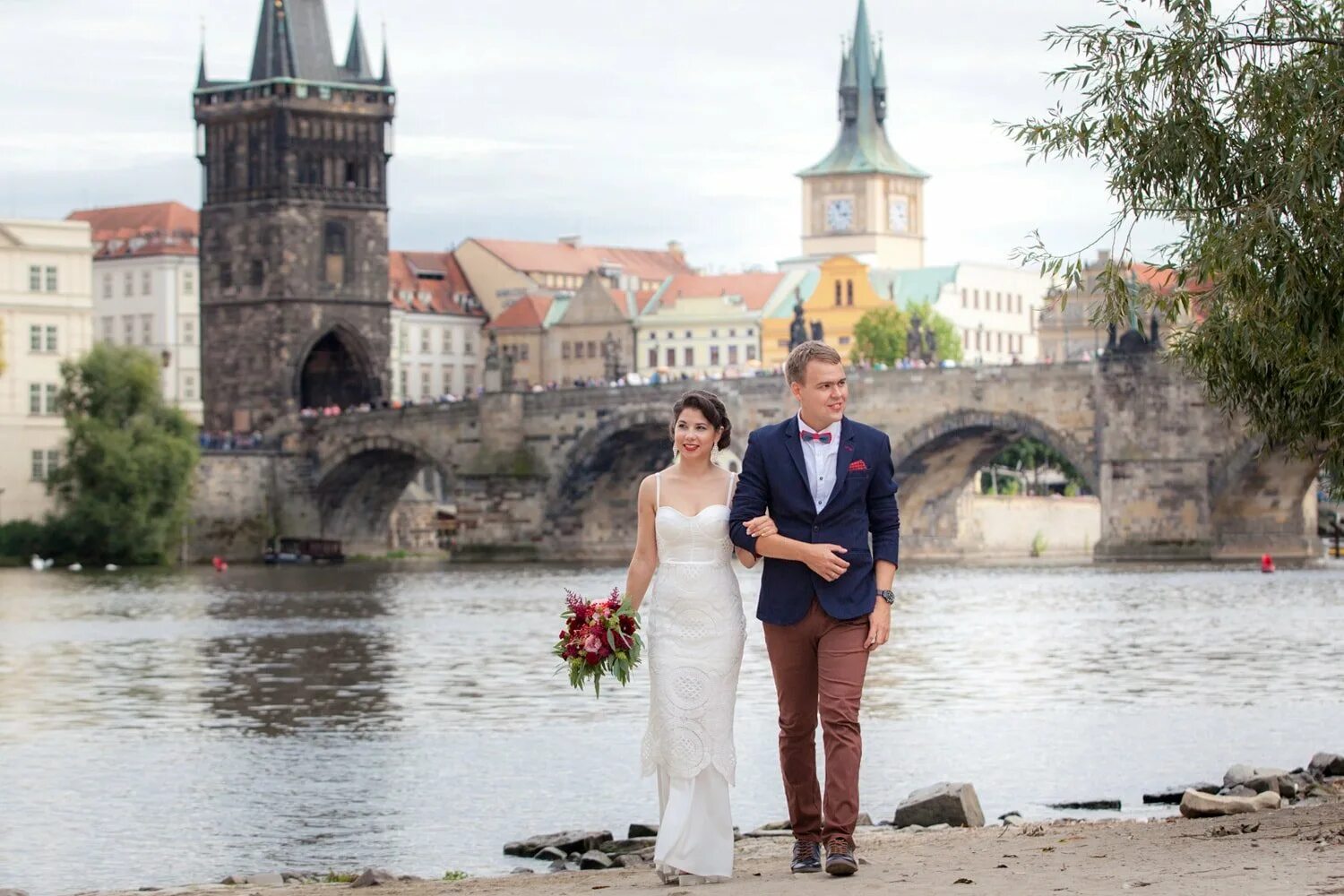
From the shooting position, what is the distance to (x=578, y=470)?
72.5 metres

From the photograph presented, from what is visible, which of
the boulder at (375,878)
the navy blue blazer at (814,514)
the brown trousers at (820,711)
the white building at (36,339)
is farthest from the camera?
the white building at (36,339)

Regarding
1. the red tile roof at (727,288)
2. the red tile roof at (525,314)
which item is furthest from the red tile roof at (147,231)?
the red tile roof at (727,288)

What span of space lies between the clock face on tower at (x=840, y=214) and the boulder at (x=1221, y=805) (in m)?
140

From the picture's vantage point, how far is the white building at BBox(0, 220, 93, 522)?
68938 millimetres

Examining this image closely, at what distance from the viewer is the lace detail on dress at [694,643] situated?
9633 millimetres

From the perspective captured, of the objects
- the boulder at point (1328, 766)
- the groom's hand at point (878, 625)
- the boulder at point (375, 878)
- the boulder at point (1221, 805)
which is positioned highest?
the groom's hand at point (878, 625)

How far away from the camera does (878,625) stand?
31.3 ft

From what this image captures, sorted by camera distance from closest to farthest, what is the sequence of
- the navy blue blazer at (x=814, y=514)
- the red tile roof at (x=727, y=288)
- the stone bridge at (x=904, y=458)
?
the navy blue blazer at (x=814, y=514), the stone bridge at (x=904, y=458), the red tile roof at (x=727, y=288)

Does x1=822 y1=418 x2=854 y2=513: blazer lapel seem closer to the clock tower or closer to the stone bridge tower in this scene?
the stone bridge tower

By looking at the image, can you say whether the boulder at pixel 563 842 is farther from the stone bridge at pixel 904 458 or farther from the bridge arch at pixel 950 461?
the bridge arch at pixel 950 461

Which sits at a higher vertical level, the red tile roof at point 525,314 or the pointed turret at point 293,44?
the pointed turret at point 293,44

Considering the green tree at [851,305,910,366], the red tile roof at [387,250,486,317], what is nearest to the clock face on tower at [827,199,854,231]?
the red tile roof at [387,250,486,317]

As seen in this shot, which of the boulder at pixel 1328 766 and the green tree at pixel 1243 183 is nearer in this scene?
the green tree at pixel 1243 183

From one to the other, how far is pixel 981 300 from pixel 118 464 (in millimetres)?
77378
